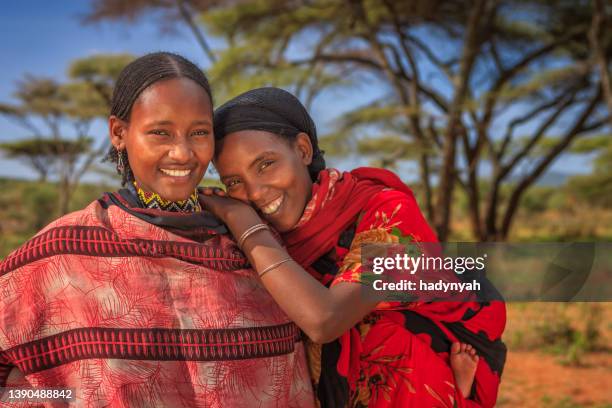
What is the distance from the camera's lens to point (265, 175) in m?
1.75

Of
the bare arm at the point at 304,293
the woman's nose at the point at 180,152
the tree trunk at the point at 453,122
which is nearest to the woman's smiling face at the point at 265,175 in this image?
the bare arm at the point at 304,293

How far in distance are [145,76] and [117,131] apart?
0.55 feet

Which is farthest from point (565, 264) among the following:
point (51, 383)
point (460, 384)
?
point (51, 383)

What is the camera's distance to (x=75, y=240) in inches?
55.3

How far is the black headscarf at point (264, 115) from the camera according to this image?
5.80 ft

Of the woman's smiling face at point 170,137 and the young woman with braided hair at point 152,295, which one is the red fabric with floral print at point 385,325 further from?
the woman's smiling face at point 170,137

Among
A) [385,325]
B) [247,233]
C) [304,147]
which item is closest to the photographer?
[247,233]

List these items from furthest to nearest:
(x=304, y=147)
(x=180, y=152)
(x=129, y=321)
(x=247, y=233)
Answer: (x=304, y=147)
(x=247, y=233)
(x=180, y=152)
(x=129, y=321)

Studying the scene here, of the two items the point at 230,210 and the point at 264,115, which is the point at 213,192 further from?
the point at 264,115

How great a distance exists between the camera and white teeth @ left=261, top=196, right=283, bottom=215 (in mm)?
Answer: 1778

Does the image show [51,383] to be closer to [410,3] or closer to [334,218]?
[334,218]

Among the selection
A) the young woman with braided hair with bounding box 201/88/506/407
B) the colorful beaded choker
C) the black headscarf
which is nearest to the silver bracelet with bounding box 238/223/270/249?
the young woman with braided hair with bounding box 201/88/506/407

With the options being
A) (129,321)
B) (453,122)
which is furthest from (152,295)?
(453,122)

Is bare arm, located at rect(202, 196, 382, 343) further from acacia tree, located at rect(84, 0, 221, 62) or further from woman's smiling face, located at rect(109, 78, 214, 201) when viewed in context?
acacia tree, located at rect(84, 0, 221, 62)
